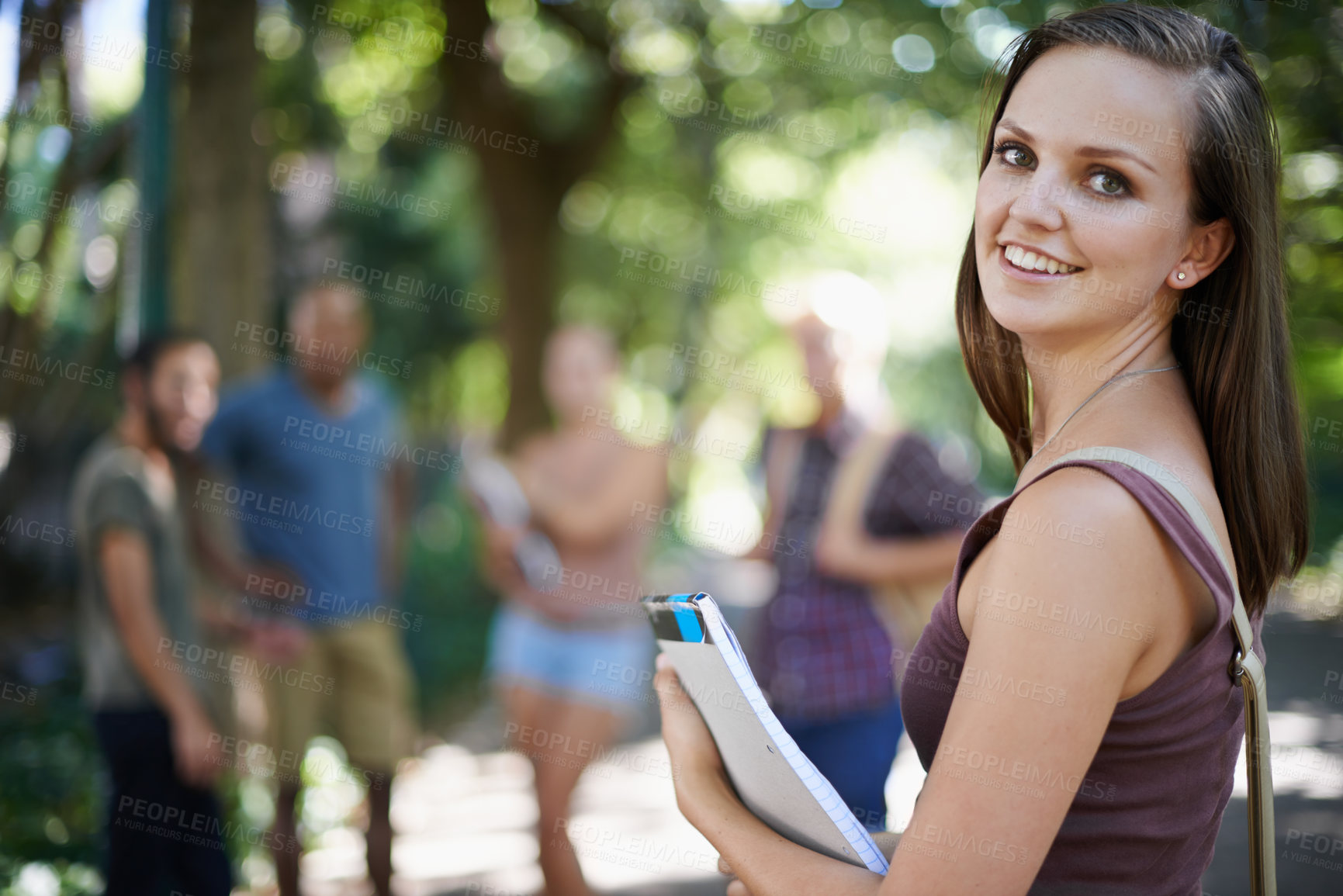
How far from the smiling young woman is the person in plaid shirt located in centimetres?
193

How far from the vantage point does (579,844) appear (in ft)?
19.2

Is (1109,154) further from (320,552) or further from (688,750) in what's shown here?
(320,552)

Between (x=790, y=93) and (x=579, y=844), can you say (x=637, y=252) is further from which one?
(x=579, y=844)

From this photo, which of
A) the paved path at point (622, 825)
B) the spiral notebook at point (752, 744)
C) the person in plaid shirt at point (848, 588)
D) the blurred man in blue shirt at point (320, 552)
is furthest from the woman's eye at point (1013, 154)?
the paved path at point (622, 825)

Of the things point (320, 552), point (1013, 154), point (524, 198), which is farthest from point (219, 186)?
point (1013, 154)

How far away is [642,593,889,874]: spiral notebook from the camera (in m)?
1.50

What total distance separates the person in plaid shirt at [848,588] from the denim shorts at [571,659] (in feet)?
2.73

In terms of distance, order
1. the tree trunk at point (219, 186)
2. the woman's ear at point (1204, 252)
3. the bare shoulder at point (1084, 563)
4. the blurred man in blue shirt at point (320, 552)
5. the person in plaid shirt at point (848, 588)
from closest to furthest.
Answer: the bare shoulder at point (1084, 563) → the woman's ear at point (1204, 252) → the person in plaid shirt at point (848, 588) → the blurred man in blue shirt at point (320, 552) → the tree trunk at point (219, 186)

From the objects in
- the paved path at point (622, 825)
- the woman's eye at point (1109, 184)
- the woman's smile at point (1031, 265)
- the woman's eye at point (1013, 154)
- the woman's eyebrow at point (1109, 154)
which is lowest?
the paved path at point (622, 825)

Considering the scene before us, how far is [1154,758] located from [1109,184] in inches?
29.1

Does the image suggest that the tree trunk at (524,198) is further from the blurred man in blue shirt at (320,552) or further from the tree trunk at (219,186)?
Answer: the blurred man in blue shirt at (320,552)

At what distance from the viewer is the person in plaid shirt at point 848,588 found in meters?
3.58

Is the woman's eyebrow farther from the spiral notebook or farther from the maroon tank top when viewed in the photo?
the spiral notebook

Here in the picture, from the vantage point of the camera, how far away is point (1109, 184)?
144 cm
